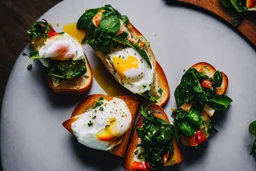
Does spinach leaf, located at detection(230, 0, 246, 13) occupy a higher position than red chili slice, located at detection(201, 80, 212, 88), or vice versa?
spinach leaf, located at detection(230, 0, 246, 13)

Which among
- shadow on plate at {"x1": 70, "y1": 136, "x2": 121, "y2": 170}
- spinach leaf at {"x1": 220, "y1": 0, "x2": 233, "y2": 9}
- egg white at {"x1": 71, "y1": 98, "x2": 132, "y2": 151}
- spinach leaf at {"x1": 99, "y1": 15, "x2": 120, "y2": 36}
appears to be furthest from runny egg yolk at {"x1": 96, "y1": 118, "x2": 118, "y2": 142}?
spinach leaf at {"x1": 220, "y1": 0, "x2": 233, "y2": 9}

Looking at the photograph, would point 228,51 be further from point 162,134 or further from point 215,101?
point 162,134

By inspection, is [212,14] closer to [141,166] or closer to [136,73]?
[136,73]

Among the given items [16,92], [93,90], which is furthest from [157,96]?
[16,92]

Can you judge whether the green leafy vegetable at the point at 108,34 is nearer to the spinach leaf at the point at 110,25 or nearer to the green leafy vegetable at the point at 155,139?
the spinach leaf at the point at 110,25

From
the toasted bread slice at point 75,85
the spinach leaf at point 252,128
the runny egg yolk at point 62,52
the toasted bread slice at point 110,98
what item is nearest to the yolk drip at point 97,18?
the runny egg yolk at point 62,52

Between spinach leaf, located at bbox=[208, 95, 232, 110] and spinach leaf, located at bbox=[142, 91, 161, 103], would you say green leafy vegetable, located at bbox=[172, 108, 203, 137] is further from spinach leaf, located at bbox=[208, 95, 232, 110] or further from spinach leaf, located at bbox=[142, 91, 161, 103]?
spinach leaf, located at bbox=[142, 91, 161, 103]
